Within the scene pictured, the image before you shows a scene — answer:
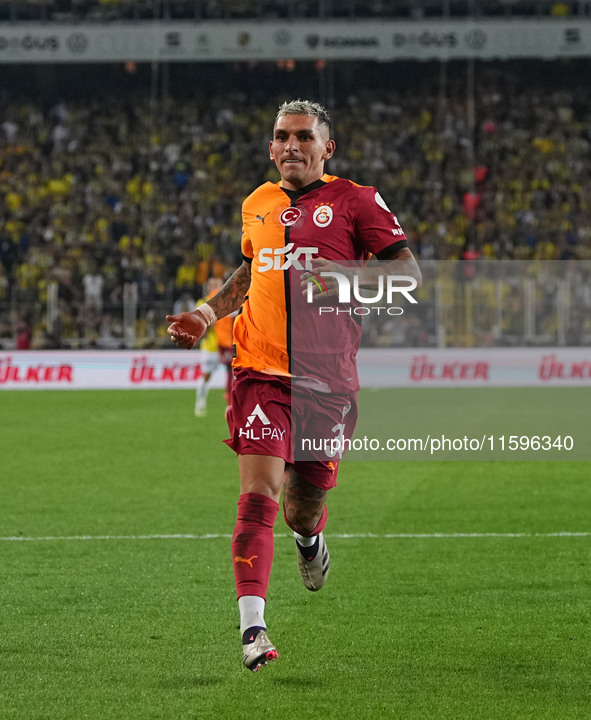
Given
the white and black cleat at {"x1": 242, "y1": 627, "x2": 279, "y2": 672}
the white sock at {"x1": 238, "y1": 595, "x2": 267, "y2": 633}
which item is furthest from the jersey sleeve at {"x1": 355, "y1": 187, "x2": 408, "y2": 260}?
the white and black cleat at {"x1": 242, "y1": 627, "x2": 279, "y2": 672}

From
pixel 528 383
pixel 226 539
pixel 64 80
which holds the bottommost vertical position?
pixel 528 383

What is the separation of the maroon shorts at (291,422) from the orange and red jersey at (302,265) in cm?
6

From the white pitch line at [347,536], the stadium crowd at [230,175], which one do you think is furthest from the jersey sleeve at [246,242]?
the stadium crowd at [230,175]

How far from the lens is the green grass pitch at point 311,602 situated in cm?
439

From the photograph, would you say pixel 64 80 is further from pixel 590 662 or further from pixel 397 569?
pixel 590 662

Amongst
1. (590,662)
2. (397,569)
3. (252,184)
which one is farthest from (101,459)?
(252,184)

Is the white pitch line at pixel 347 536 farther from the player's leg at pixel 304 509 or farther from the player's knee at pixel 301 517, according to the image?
the player's knee at pixel 301 517

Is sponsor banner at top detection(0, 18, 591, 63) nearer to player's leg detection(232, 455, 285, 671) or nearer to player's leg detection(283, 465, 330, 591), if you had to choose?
player's leg detection(283, 465, 330, 591)

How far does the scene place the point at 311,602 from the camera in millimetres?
6152

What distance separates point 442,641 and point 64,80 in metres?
28.8

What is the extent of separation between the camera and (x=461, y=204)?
28.6 m

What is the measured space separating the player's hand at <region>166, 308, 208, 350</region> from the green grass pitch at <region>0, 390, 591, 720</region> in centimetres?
128

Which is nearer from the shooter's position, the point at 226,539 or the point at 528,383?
the point at 226,539

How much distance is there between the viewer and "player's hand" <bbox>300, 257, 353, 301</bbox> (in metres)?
4.61
